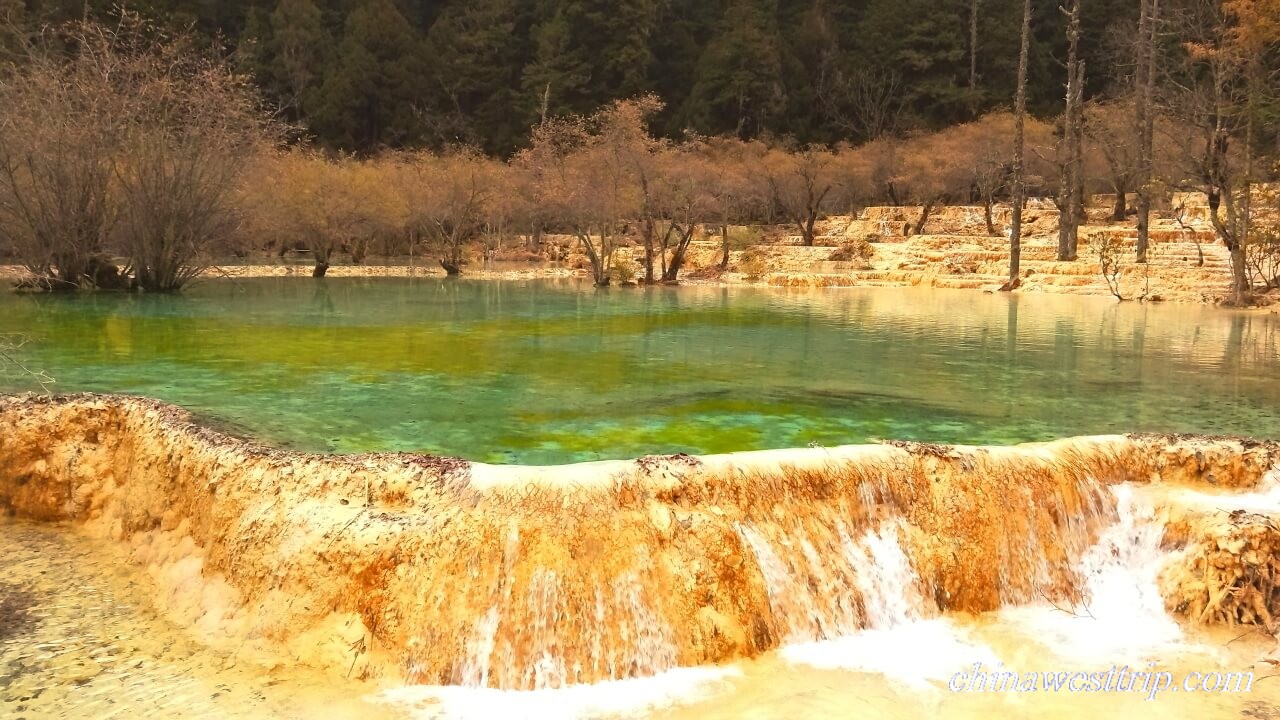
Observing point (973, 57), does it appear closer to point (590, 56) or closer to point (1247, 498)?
point (590, 56)

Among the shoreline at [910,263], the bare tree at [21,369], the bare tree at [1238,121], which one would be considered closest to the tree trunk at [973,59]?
the shoreline at [910,263]

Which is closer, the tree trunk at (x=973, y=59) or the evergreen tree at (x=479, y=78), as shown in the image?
the tree trunk at (x=973, y=59)

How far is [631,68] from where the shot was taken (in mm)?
60000

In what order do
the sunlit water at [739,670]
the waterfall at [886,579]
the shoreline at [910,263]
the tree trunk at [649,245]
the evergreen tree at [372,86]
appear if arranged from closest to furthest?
the sunlit water at [739,670] < the waterfall at [886,579] < the shoreline at [910,263] < the tree trunk at [649,245] < the evergreen tree at [372,86]

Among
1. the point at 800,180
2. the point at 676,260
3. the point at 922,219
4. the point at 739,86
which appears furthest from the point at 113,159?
the point at 739,86

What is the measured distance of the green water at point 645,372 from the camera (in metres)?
8.11

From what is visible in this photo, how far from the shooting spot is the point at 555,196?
33469mm

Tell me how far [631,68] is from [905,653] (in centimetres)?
5848

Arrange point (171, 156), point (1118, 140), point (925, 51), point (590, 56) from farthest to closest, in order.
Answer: point (590, 56), point (925, 51), point (1118, 140), point (171, 156)

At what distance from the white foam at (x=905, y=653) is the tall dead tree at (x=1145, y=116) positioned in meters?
22.9

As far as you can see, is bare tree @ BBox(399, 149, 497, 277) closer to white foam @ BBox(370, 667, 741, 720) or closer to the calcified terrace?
the calcified terrace

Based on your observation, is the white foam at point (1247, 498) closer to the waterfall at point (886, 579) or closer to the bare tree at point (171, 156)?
the waterfall at point (886, 579)

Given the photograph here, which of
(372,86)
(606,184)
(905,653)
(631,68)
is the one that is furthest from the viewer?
(631,68)

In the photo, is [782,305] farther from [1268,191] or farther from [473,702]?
[473,702]
